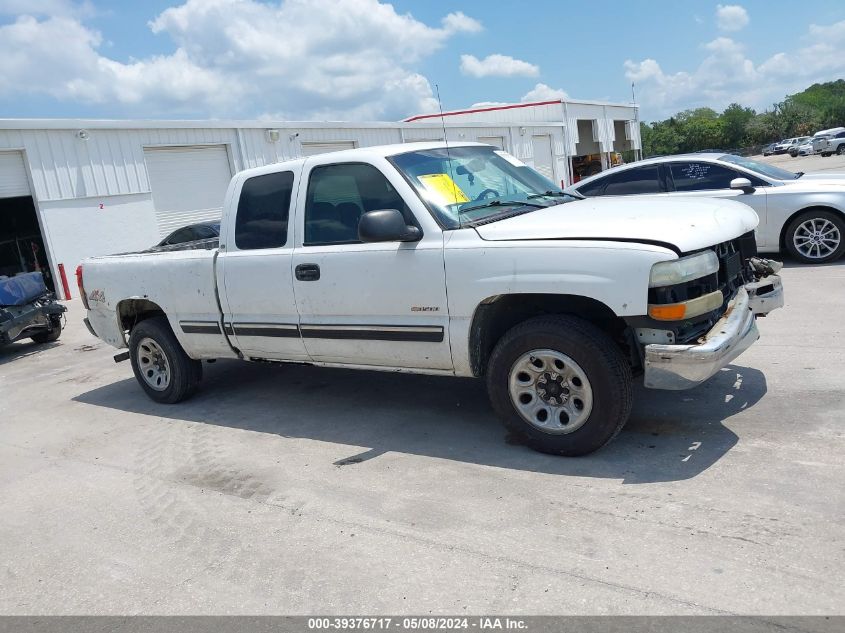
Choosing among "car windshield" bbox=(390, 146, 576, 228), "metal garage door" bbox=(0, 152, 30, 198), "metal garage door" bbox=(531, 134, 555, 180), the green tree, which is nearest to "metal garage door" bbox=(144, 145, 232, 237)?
"metal garage door" bbox=(0, 152, 30, 198)

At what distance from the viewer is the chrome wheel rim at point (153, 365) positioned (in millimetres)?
6480

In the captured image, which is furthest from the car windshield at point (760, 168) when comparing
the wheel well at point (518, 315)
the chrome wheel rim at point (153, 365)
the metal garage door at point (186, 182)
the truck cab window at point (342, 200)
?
the metal garage door at point (186, 182)

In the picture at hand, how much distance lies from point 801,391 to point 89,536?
15.3 feet

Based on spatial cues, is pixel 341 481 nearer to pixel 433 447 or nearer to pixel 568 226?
pixel 433 447

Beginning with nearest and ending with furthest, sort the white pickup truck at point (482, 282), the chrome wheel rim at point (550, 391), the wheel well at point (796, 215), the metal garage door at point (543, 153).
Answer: the white pickup truck at point (482, 282) < the chrome wheel rim at point (550, 391) < the wheel well at point (796, 215) < the metal garage door at point (543, 153)

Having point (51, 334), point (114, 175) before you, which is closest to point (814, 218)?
point (51, 334)

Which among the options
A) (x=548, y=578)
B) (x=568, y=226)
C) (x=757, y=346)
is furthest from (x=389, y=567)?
(x=757, y=346)

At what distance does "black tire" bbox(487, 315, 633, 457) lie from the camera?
156 inches

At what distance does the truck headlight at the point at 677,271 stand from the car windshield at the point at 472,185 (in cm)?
121

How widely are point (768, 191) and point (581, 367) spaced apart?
21.9 feet

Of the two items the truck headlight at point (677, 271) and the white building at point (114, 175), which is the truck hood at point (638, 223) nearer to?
the truck headlight at point (677, 271)

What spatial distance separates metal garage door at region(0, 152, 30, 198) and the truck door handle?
12.7 metres

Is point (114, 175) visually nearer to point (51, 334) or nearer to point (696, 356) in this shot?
point (51, 334)

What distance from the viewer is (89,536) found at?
4.01 m
